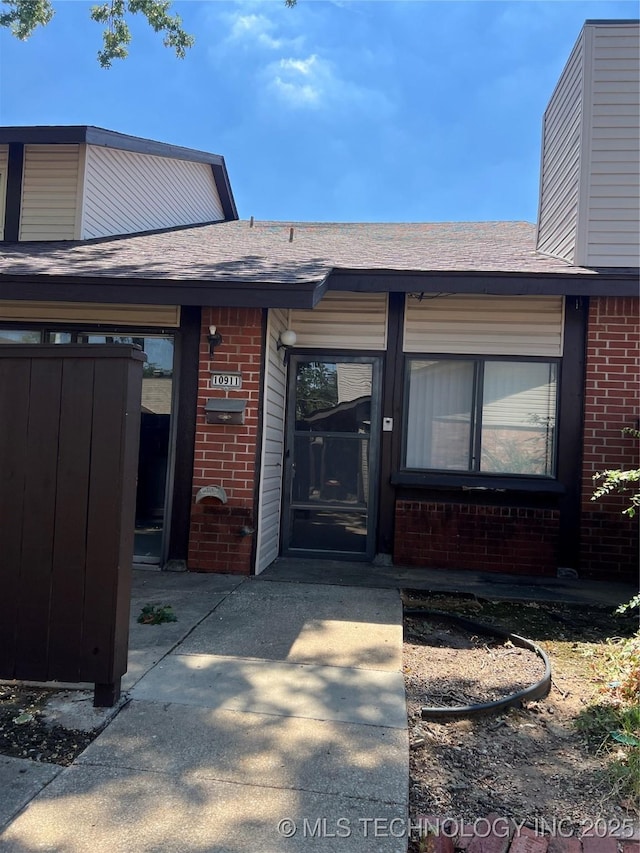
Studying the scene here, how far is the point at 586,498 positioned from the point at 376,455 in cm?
217

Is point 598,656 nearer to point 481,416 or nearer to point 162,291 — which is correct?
point 481,416

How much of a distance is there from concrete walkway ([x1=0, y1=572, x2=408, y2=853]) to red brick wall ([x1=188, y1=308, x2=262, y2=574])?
1.40 meters

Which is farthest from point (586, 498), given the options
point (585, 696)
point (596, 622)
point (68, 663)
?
point (68, 663)

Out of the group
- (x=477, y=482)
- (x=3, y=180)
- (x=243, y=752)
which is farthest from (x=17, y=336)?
(x=243, y=752)

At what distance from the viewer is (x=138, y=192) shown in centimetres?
912

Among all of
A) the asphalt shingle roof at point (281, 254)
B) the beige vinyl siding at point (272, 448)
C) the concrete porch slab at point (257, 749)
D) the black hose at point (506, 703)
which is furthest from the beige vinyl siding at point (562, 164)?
the concrete porch slab at point (257, 749)

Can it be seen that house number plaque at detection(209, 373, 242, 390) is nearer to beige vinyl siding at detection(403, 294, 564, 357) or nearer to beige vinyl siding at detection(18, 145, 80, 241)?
beige vinyl siding at detection(403, 294, 564, 357)

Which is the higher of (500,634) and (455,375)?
(455,375)

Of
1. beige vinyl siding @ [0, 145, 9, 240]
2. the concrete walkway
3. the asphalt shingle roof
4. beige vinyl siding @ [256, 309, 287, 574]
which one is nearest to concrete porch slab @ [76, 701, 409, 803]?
the concrete walkway

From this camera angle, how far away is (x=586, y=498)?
19.7 feet

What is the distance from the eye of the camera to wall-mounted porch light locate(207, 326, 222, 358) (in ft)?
18.4

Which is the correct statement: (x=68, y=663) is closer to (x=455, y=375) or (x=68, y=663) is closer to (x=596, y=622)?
(x=596, y=622)

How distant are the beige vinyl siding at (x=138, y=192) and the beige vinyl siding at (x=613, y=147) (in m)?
6.20

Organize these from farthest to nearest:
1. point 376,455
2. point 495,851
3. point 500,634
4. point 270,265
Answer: point 376,455, point 270,265, point 500,634, point 495,851
